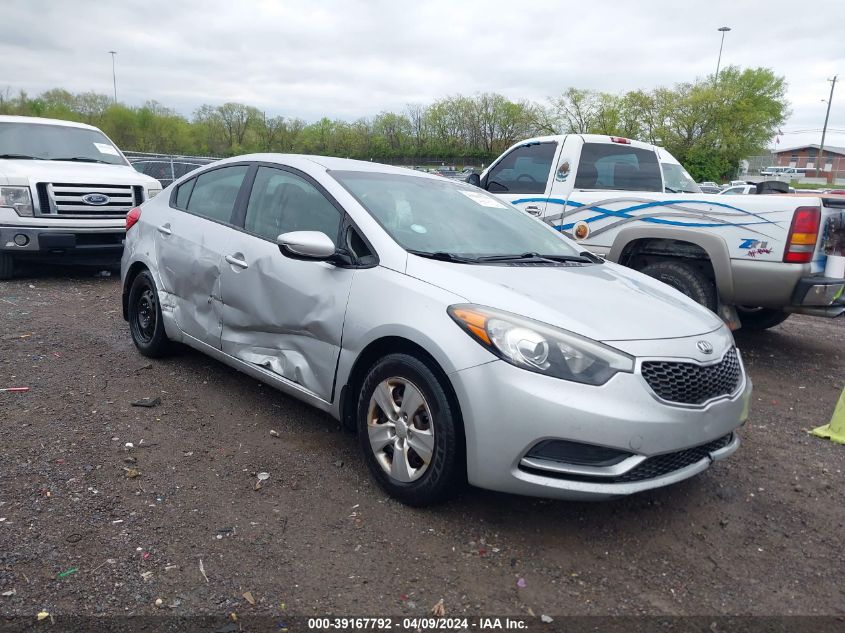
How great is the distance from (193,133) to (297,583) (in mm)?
54011

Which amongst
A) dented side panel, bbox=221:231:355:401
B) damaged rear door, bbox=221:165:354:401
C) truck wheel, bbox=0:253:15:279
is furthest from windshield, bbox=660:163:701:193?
truck wheel, bbox=0:253:15:279

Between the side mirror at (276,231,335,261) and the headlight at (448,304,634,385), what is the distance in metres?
0.97

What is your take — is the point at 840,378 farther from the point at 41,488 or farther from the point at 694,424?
the point at 41,488

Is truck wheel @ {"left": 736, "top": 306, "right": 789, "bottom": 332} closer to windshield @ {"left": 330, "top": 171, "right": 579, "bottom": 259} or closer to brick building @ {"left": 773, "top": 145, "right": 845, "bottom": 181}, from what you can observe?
windshield @ {"left": 330, "top": 171, "right": 579, "bottom": 259}

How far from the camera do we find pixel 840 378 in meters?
5.79

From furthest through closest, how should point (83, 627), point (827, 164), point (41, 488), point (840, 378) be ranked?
point (827, 164), point (840, 378), point (41, 488), point (83, 627)

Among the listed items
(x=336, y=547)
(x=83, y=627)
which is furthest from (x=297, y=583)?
(x=83, y=627)

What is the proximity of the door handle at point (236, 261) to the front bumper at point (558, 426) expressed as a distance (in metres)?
1.82

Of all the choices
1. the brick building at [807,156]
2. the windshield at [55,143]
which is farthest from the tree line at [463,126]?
the brick building at [807,156]

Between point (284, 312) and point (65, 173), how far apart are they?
6.19 metres

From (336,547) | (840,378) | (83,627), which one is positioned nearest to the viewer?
(83,627)

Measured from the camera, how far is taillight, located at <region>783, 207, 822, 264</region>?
207 inches

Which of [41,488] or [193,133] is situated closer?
[41,488]

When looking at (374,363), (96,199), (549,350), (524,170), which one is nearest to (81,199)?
(96,199)
